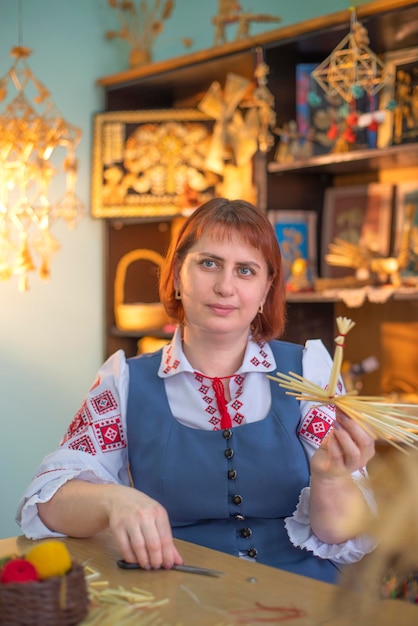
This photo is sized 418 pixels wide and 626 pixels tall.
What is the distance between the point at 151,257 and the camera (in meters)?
4.10

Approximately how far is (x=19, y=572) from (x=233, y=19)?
2.95m

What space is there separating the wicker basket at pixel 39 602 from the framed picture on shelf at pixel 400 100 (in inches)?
92.0

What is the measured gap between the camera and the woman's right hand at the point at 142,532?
59.4 inches

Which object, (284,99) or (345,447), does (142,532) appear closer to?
(345,447)

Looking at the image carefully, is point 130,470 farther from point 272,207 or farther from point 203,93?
point 203,93

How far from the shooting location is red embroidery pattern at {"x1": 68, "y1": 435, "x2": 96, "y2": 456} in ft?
6.43

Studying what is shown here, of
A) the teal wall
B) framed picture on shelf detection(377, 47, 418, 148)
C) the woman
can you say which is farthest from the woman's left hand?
the teal wall

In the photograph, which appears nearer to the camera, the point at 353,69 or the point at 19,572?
the point at 19,572

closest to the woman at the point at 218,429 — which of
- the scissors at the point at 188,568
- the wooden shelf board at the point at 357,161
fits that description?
the scissors at the point at 188,568

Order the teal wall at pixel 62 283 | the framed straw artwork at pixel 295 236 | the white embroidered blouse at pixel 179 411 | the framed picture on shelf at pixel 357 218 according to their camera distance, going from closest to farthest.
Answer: the white embroidered blouse at pixel 179 411 → the framed picture on shelf at pixel 357 218 → the framed straw artwork at pixel 295 236 → the teal wall at pixel 62 283

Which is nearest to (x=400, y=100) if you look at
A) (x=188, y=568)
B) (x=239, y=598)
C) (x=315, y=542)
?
(x=315, y=542)

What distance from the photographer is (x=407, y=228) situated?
10.9 feet

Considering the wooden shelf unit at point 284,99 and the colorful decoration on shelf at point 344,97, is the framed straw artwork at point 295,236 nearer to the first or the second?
the wooden shelf unit at point 284,99

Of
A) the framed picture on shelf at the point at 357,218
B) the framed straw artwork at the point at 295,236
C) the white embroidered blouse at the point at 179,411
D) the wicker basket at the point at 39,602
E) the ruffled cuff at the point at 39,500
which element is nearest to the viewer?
the wicker basket at the point at 39,602
